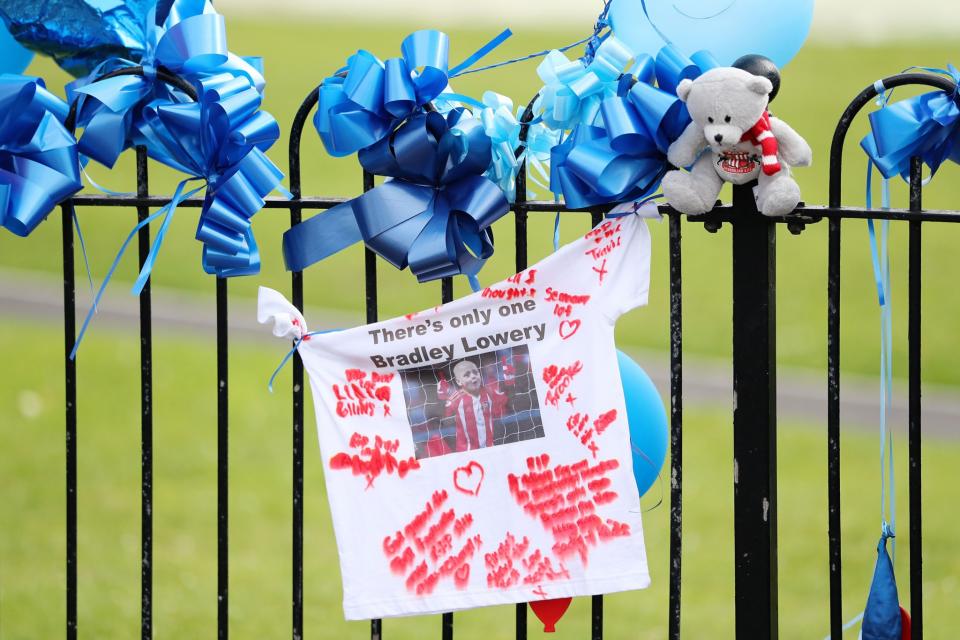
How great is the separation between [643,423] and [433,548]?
51cm

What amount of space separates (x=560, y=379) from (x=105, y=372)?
6.85 m

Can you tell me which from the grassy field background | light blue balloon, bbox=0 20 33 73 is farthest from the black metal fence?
the grassy field background

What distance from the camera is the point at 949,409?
802 centimetres

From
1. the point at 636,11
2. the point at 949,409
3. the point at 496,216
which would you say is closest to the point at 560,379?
the point at 496,216

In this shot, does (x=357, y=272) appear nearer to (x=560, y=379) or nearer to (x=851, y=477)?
(x=851, y=477)

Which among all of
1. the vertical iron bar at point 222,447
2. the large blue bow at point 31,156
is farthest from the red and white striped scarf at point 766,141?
the large blue bow at point 31,156

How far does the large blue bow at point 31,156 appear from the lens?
2.56 m

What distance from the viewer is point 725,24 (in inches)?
93.4

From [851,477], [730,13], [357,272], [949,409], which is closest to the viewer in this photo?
[730,13]

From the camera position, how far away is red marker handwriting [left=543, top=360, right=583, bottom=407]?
253 centimetres

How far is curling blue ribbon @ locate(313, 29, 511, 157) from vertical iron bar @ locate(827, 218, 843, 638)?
2.48ft

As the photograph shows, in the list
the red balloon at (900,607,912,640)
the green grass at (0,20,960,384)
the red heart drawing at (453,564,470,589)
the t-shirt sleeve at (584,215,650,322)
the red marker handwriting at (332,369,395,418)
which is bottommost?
the red balloon at (900,607,912,640)

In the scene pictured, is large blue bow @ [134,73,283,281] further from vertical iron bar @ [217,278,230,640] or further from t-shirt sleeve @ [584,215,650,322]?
t-shirt sleeve @ [584,215,650,322]

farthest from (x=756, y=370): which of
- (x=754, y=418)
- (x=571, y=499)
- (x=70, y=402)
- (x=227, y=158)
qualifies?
(x=70, y=402)
